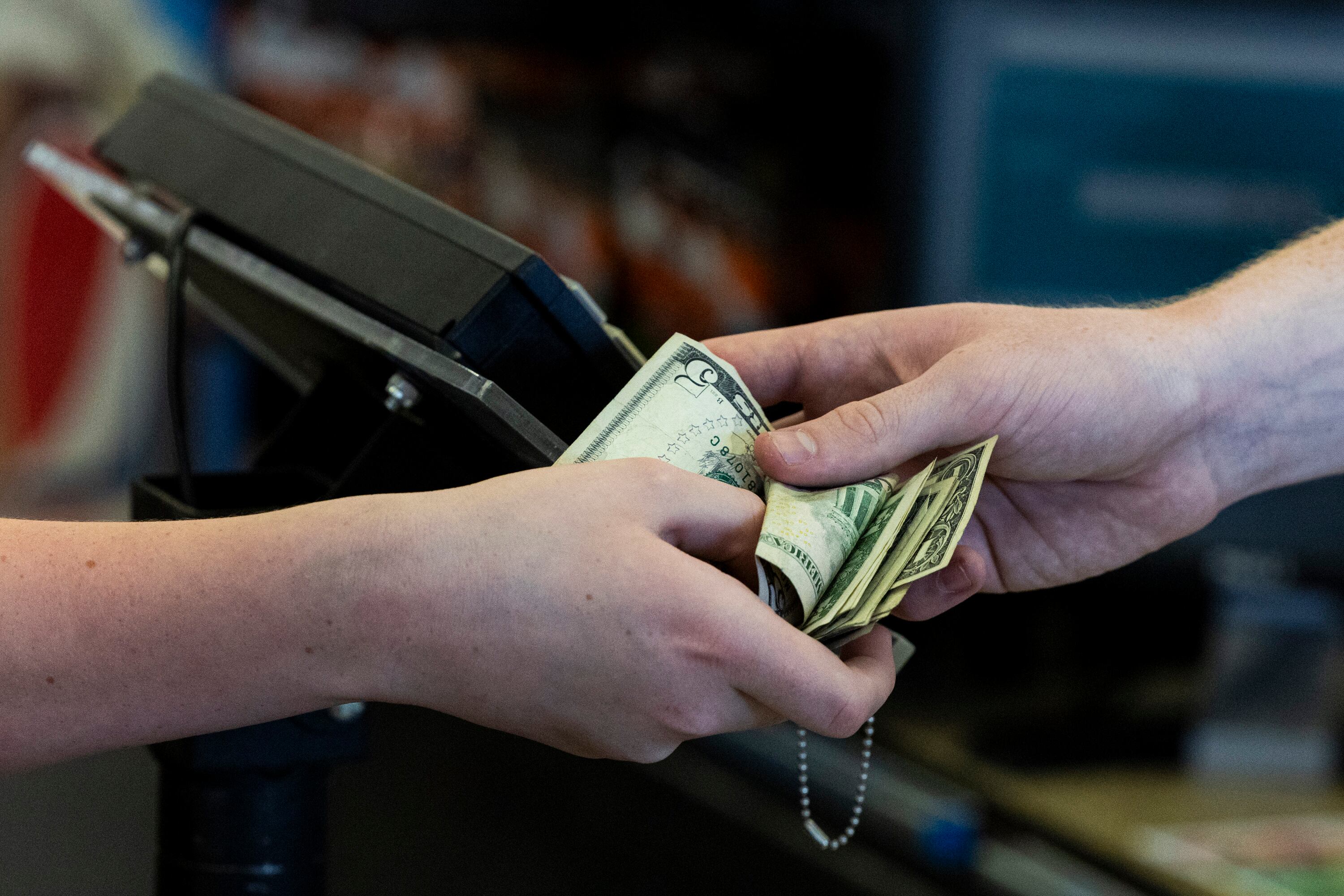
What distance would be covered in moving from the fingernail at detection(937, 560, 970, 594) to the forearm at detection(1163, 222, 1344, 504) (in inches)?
13.1

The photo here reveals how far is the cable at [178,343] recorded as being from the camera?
2.62 feet

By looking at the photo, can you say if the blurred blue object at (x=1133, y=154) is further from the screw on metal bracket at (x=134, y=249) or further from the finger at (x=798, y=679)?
the finger at (x=798, y=679)

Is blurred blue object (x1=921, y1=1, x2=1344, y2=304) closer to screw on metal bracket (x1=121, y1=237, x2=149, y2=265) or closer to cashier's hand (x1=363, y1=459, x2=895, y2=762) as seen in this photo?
screw on metal bracket (x1=121, y1=237, x2=149, y2=265)

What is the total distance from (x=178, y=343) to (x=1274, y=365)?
0.84 metres

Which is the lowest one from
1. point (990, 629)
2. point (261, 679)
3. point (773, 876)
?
point (990, 629)

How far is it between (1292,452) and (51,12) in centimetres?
218

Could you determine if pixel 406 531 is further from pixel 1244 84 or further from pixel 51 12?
pixel 51 12

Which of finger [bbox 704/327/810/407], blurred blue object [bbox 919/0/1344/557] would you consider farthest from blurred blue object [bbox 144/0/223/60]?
finger [bbox 704/327/810/407]

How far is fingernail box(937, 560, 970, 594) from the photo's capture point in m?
0.74

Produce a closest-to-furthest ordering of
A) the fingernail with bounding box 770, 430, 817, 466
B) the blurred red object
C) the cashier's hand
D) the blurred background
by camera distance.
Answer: the cashier's hand
the fingernail with bounding box 770, 430, 817, 466
the blurred background
the blurred red object

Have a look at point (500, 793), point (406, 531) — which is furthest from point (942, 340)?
point (500, 793)

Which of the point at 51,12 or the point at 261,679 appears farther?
the point at 51,12

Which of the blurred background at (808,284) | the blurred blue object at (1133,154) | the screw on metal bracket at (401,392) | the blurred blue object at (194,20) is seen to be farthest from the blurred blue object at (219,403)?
the screw on metal bracket at (401,392)

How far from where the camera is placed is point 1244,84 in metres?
1.87
